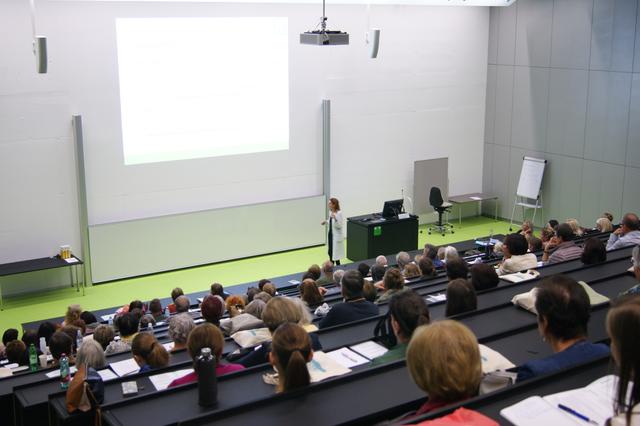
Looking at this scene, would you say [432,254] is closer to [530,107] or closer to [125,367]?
[125,367]

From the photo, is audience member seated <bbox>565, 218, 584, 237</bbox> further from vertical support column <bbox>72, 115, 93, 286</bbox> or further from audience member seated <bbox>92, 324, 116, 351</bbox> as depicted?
vertical support column <bbox>72, 115, 93, 286</bbox>

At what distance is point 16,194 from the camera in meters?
11.0

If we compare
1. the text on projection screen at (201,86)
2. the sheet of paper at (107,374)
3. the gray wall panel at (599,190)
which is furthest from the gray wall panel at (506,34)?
the sheet of paper at (107,374)

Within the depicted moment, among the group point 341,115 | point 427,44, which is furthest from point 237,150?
point 427,44

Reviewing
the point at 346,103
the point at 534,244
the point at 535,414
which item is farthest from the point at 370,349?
the point at 346,103

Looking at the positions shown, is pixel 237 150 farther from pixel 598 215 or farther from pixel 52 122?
pixel 598 215

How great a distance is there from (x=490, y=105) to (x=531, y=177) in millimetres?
1872

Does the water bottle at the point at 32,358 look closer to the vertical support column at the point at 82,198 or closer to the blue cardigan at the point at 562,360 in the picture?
the blue cardigan at the point at 562,360

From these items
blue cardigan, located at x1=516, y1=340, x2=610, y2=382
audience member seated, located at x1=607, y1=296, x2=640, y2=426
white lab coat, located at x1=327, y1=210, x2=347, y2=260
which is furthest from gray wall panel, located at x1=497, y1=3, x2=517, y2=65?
audience member seated, located at x1=607, y1=296, x2=640, y2=426

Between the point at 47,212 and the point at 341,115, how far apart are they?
5.41m

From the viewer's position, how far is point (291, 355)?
3709mm

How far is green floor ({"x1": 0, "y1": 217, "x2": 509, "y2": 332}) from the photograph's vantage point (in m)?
10.7

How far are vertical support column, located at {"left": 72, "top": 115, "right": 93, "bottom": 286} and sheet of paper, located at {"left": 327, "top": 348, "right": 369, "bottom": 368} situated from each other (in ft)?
25.3

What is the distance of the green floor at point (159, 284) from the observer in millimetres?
10703
